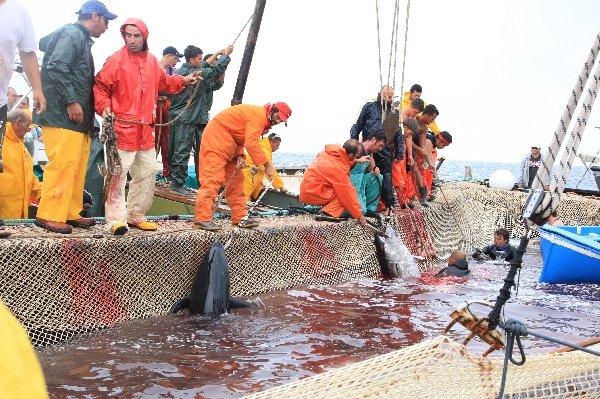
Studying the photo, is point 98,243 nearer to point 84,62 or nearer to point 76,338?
point 76,338

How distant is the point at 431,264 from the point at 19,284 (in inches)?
316

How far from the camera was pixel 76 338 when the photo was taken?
6609 mm

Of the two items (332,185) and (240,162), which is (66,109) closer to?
(240,162)

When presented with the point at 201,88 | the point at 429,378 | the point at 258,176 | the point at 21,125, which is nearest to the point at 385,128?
the point at 258,176

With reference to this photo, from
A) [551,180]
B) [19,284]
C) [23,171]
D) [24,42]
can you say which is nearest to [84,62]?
[24,42]

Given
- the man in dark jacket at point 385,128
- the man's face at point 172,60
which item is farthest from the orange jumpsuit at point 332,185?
the man's face at point 172,60

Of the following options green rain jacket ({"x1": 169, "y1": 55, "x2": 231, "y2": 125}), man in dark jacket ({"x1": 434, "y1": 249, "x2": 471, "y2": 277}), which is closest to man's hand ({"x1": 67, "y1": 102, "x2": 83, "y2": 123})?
green rain jacket ({"x1": 169, "y1": 55, "x2": 231, "y2": 125})

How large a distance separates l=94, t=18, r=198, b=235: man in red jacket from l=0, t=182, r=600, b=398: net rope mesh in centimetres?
43

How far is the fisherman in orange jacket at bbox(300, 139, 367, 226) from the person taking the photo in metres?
10.8

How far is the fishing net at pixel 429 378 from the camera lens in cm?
347

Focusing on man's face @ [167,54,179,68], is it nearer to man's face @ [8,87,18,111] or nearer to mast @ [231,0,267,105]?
mast @ [231,0,267,105]

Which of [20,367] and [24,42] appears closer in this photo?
[20,367]

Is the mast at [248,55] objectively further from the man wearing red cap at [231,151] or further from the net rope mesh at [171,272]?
the man wearing red cap at [231,151]

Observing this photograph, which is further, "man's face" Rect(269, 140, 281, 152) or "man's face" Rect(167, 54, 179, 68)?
"man's face" Rect(269, 140, 281, 152)
